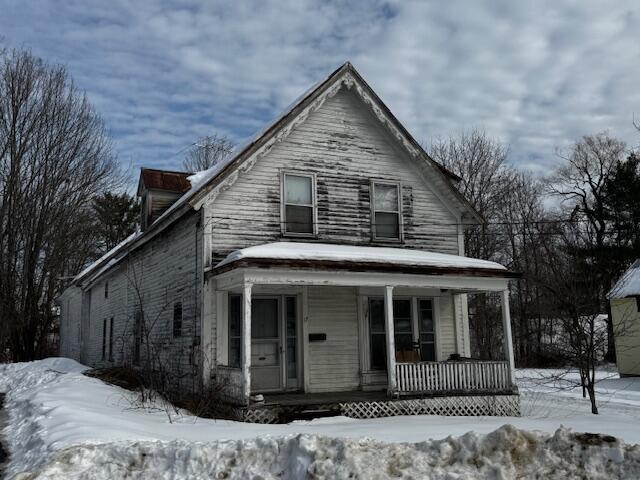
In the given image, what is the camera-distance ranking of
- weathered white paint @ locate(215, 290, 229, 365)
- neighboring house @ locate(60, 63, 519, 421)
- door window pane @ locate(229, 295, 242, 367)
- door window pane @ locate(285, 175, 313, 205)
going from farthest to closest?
door window pane @ locate(285, 175, 313, 205) < door window pane @ locate(229, 295, 242, 367) < weathered white paint @ locate(215, 290, 229, 365) < neighboring house @ locate(60, 63, 519, 421)

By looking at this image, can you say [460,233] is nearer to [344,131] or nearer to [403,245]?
[403,245]

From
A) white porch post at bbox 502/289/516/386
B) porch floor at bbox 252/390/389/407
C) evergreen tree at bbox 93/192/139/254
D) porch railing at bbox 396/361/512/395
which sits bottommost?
porch floor at bbox 252/390/389/407

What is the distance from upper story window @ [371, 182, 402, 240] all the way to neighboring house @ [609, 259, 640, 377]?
45.3 feet

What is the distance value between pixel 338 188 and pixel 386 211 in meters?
1.48

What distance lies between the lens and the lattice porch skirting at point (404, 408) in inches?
433

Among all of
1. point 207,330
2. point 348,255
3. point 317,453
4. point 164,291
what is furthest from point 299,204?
point 317,453

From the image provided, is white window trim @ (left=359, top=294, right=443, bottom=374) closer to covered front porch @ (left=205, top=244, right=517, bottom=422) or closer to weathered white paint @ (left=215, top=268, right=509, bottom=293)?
covered front porch @ (left=205, top=244, right=517, bottom=422)

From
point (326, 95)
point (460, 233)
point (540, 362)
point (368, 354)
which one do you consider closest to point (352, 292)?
point (368, 354)

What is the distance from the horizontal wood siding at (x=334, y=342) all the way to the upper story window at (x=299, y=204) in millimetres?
1503

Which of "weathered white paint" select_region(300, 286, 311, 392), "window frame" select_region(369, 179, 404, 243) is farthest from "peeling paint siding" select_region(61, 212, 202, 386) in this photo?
"window frame" select_region(369, 179, 404, 243)

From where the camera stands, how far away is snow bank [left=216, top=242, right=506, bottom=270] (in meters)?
11.9

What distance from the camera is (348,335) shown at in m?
14.3

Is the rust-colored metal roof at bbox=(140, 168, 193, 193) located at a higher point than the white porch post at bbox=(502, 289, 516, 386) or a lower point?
higher

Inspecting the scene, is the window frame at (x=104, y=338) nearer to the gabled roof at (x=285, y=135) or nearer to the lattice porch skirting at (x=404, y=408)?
the gabled roof at (x=285, y=135)
